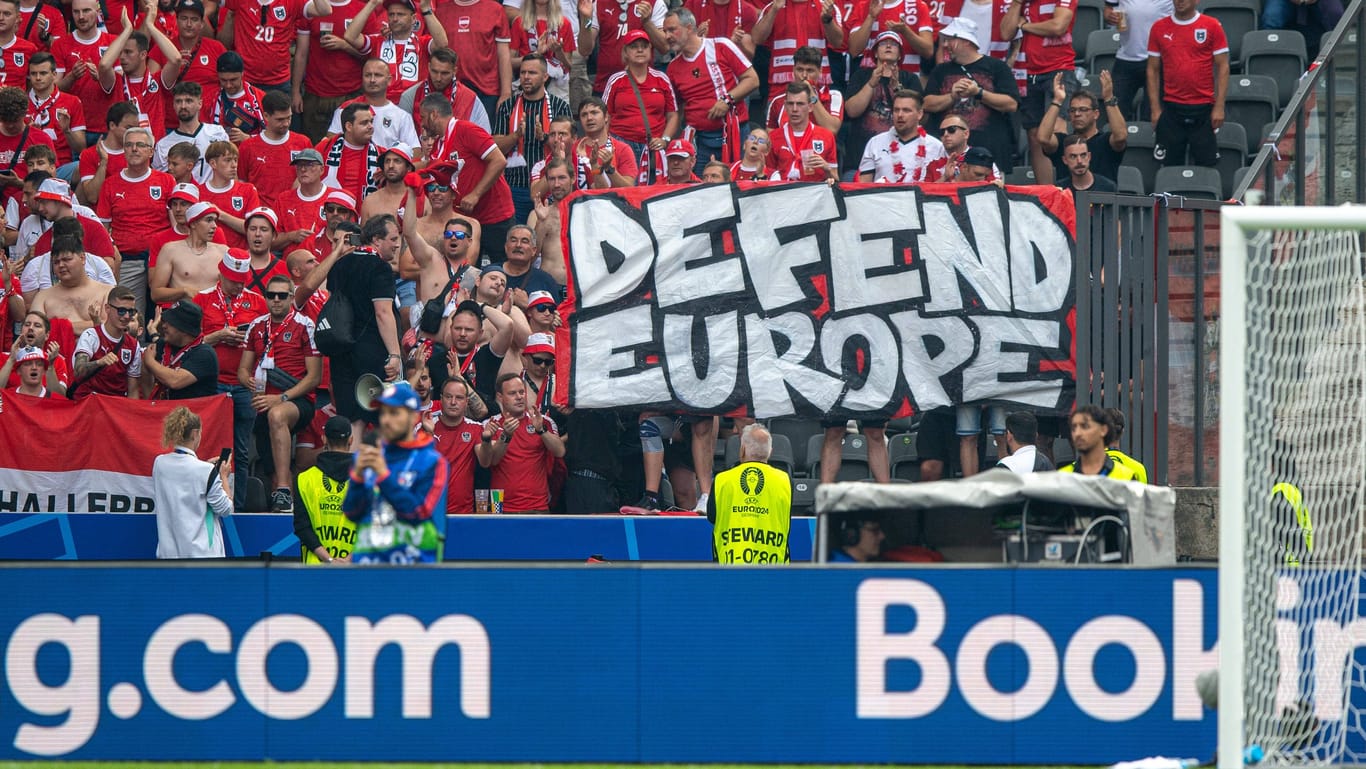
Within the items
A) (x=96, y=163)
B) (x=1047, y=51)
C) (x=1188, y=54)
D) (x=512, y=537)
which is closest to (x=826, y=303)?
(x=512, y=537)


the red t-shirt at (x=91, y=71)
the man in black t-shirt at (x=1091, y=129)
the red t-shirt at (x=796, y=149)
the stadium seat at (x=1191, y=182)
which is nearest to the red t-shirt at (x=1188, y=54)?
the man in black t-shirt at (x=1091, y=129)

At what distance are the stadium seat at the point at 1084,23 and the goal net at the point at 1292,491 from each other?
7.27 m

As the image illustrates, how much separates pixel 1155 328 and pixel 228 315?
724 cm

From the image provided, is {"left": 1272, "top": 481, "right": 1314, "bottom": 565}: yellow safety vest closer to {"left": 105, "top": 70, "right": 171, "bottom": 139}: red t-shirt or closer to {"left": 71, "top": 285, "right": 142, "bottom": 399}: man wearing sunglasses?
{"left": 71, "top": 285, "right": 142, "bottom": 399}: man wearing sunglasses

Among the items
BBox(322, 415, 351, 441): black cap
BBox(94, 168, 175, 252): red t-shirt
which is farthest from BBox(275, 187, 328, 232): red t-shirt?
BBox(322, 415, 351, 441): black cap

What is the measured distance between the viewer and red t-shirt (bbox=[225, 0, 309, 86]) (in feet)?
55.7

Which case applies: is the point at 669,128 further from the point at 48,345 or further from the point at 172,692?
the point at 172,692

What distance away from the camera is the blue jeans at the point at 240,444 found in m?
13.6

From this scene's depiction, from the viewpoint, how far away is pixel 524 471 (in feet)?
44.7

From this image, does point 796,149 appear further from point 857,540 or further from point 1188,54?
point 857,540

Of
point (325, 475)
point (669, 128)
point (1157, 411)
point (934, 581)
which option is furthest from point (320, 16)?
point (934, 581)

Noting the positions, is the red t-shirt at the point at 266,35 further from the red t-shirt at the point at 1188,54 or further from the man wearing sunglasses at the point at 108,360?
the red t-shirt at the point at 1188,54

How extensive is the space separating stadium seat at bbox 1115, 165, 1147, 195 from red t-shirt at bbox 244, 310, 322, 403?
709 centimetres

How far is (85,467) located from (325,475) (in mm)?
3019
